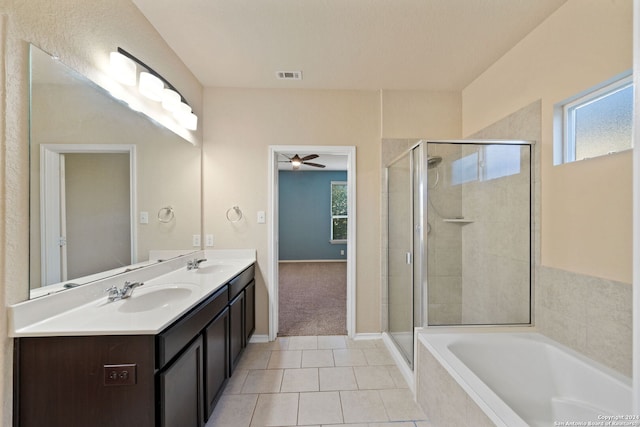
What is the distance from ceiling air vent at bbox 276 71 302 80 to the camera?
7.93 ft

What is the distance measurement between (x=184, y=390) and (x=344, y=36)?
2438 millimetres

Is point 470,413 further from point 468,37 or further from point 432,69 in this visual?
point 432,69

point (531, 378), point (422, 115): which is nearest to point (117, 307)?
point (531, 378)

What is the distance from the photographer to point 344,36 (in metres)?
1.92

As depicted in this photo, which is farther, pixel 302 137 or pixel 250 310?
pixel 302 137

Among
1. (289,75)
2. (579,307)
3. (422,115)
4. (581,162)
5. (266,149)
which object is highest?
(289,75)

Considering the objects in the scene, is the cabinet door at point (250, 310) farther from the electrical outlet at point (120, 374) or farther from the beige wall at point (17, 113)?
the beige wall at point (17, 113)

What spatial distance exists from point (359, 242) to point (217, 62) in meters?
2.16

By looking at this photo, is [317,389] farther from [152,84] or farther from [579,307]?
[152,84]

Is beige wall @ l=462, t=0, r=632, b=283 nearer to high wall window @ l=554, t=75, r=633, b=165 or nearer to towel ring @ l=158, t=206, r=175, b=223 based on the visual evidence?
high wall window @ l=554, t=75, r=633, b=165

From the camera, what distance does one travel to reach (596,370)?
1371mm

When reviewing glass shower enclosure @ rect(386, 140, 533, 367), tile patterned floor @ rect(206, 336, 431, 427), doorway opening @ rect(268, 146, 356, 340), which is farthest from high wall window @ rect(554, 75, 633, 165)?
tile patterned floor @ rect(206, 336, 431, 427)

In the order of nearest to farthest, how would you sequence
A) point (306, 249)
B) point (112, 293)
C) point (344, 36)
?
point (112, 293), point (344, 36), point (306, 249)

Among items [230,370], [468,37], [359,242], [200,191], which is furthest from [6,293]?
[468,37]
